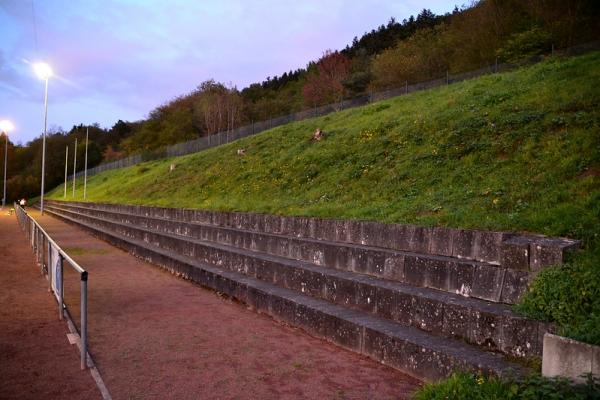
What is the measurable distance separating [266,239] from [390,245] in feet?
10.2

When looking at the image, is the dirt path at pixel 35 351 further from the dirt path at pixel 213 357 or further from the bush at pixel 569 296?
the bush at pixel 569 296

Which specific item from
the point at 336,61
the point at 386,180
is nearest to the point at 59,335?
the point at 386,180

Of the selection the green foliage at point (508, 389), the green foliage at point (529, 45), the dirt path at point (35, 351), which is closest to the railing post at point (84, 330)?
the dirt path at point (35, 351)

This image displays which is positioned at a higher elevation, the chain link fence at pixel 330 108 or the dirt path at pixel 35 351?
the chain link fence at pixel 330 108

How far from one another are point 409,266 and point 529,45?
72.4ft

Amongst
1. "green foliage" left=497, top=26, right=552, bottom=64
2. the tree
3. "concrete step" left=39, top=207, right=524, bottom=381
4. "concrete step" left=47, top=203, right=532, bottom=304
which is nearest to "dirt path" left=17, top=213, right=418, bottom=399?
"concrete step" left=39, top=207, right=524, bottom=381

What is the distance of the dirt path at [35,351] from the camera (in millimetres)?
4324

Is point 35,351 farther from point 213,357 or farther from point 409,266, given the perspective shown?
point 409,266

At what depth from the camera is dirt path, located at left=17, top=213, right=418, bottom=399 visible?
4.36 m

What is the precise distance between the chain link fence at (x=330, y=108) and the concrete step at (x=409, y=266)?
15584mm

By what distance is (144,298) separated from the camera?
8.36 m

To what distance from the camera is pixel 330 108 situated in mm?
31375

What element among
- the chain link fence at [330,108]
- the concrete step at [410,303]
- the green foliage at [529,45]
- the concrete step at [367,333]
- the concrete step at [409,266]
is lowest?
the concrete step at [367,333]

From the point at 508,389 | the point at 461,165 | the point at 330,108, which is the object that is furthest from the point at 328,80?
the point at 508,389
